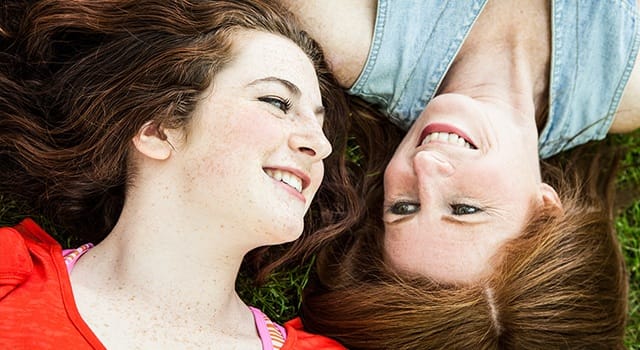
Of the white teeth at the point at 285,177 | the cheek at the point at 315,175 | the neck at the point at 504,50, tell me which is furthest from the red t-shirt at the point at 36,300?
the neck at the point at 504,50

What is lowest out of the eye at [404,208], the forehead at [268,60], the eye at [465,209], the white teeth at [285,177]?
the eye at [404,208]

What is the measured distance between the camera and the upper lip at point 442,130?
3414 mm

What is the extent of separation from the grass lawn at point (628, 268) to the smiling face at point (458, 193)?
0.63 metres

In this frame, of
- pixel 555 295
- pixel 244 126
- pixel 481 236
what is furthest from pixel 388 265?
pixel 244 126

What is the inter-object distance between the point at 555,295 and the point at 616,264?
1.53ft

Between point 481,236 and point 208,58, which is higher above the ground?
point 208,58

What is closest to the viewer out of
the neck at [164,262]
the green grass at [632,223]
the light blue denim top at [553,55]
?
the neck at [164,262]

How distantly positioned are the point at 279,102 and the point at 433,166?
25.5 inches

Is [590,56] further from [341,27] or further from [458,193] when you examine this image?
[341,27]

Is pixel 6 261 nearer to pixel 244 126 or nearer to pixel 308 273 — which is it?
pixel 244 126

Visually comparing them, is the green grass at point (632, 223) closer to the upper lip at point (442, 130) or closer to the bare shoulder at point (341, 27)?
the upper lip at point (442, 130)

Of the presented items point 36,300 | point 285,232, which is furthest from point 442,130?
point 36,300

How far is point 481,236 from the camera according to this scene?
3365 millimetres

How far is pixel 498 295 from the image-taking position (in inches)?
134
